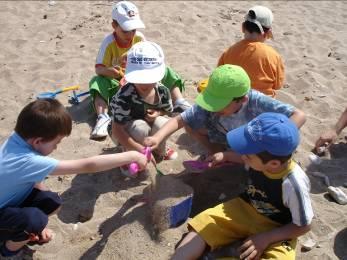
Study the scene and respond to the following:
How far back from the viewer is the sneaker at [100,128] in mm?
3273

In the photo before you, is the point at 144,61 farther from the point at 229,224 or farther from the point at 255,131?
the point at 229,224

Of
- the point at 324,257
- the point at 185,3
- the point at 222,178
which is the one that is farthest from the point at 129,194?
the point at 185,3

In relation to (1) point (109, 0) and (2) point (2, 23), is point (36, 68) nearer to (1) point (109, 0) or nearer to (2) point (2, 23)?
(2) point (2, 23)

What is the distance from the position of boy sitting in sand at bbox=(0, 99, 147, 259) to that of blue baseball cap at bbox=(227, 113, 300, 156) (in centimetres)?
62

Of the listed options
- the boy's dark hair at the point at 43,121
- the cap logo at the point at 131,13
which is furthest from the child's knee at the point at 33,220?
the cap logo at the point at 131,13

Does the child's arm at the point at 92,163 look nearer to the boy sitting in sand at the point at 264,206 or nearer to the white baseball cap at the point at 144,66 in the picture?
the boy sitting in sand at the point at 264,206

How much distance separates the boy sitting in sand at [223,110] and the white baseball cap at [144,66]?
1.00 feet

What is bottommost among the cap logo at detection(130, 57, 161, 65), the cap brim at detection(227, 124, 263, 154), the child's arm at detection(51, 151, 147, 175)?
the child's arm at detection(51, 151, 147, 175)

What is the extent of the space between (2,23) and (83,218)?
11.7ft

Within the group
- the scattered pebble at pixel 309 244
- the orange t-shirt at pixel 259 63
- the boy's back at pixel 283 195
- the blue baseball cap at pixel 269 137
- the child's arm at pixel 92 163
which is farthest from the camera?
the orange t-shirt at pixel 259 63

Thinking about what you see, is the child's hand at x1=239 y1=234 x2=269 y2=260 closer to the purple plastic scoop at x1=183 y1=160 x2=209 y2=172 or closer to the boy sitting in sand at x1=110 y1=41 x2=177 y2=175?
the purple plastic scoop at x1=183 y1=160 x2=209 y2=172

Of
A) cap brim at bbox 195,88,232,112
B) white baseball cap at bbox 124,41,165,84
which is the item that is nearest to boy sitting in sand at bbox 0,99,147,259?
cap brim at bbox 195,88,232,112

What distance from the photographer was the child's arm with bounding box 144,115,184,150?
2.52 metres

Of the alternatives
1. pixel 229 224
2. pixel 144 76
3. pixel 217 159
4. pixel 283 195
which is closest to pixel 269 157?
pixel 283 195
